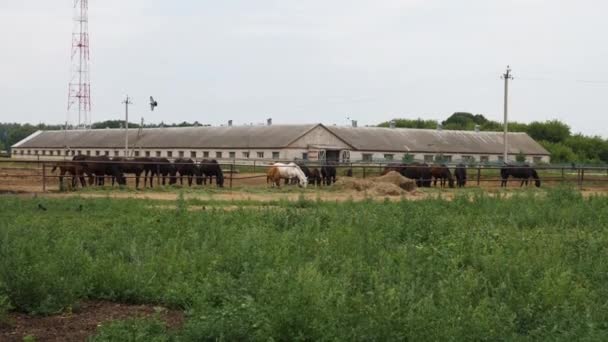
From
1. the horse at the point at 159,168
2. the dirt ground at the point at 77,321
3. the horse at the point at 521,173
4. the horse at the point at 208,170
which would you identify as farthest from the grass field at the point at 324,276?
the horse at the point at 521,173

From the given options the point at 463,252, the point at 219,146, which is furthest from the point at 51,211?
the point at 219,146

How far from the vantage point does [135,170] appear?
34.0 meters

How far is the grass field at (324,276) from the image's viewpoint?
6996 mm

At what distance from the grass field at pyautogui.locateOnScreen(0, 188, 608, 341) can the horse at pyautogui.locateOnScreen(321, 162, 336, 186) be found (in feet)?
83.4

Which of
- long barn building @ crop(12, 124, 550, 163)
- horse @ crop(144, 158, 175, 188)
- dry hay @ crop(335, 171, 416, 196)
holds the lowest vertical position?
dry hay @ crop(335, 171, 416, 196)

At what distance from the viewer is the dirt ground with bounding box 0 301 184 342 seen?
709 cm

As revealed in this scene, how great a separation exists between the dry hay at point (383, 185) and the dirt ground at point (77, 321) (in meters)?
21.6

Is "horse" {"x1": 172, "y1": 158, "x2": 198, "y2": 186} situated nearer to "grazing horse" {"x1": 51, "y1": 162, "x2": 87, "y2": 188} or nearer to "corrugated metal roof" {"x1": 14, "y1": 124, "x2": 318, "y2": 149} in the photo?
"grazing horse" {"x1": 51, "y1": 162, "x2": 87, "y2": 188}

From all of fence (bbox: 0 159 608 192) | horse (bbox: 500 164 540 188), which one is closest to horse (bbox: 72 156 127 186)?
fence (bbox: 0 159 608 192)

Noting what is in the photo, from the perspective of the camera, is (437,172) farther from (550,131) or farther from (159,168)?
(550,131)

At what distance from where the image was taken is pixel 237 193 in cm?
2858

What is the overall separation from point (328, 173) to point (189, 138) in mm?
33468

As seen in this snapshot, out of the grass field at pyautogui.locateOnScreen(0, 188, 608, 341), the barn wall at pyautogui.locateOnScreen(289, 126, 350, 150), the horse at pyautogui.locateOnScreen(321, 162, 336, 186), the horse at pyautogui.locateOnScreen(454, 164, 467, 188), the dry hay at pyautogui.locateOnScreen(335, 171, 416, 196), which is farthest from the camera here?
the barn wall at pyautogui.locateOnScreen(289, 126, 350, 150)

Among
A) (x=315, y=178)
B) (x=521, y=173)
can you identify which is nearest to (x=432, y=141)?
(x=521, y=173)
